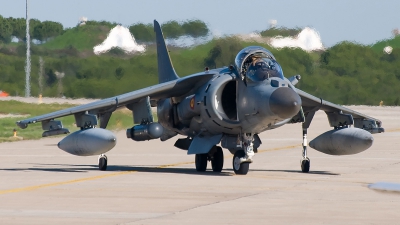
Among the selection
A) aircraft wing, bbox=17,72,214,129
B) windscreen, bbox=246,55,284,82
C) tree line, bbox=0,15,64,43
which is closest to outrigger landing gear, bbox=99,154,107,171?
aircraft wing, bbox=17,72,214,129

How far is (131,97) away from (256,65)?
9.87ft

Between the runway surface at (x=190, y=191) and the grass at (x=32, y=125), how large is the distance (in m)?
10.1

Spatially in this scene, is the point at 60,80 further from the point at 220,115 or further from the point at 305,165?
the point at 220,115

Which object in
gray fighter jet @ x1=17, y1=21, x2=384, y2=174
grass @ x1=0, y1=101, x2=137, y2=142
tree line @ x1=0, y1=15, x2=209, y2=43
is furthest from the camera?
grass @ x1=0, y1=101, x2=137, y2=142

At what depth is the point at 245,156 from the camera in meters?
18.8

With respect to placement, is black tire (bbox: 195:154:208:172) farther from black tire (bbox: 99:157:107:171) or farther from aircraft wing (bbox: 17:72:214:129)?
black tire (bbox: 99:157:107:171)

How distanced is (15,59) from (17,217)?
3210 centimetres

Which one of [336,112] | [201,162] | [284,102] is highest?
[336,112]

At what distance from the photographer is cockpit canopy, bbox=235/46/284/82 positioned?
18.2m

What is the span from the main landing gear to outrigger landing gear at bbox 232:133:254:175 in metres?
1.22

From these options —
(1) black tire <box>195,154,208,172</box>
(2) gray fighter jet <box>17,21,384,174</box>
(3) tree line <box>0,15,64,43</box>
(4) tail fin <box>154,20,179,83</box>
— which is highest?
(3) tree line <box>0,15,64,43</box>

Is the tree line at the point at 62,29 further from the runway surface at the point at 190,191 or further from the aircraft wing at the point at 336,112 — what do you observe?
the aircraft wing at the point at 336,112

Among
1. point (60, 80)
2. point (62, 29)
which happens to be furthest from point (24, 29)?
point (62, 29)

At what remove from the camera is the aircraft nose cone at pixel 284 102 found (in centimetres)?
1720
